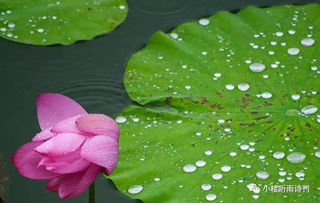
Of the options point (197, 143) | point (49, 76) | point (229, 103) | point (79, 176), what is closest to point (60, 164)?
point (79, 176)

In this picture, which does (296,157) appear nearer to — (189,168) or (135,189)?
(189,168)

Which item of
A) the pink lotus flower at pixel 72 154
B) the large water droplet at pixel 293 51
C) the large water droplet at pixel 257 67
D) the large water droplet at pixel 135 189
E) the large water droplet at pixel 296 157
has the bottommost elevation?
the large water droplet at pixel 135 189

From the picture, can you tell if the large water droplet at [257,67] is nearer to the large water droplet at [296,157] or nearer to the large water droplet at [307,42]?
the large water droplet at [307,42]

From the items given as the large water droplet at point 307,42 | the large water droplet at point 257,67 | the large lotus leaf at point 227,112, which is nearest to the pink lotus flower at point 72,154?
the large lotus leaf at point 227,112

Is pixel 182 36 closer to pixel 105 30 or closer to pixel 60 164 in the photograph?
pixel 105 30

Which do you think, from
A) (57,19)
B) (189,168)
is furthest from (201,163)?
(57,19)
